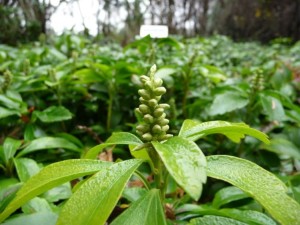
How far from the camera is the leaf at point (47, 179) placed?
50 centimetres

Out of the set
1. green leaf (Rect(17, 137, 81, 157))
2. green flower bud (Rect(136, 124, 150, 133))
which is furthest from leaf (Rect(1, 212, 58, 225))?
green leaf (Rect(17, 137, 81, 157))

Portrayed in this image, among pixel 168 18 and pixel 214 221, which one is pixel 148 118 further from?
pixel 168 18

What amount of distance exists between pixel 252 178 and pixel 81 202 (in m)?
0.26

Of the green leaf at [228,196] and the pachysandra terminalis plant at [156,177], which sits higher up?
the pachysandra terminalis plant at [156,177]

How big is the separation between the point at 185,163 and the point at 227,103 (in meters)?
0.81

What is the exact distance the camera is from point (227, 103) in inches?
47.7

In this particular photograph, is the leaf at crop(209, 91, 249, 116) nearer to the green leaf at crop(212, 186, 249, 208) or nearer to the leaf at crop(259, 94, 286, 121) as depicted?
the leaf at crop(259, 94, 286, 121)

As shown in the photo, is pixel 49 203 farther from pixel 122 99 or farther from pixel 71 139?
pixel 122 99

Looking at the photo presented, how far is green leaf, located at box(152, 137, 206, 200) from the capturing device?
1.34 feet

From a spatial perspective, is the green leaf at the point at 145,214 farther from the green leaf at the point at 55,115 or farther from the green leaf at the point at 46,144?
the green leaf at the point at 55,115

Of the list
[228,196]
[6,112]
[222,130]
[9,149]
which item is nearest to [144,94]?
[222,130]

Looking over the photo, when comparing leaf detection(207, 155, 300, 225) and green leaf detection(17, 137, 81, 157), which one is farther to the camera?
green leaf detection(17, 137, 81, 157)

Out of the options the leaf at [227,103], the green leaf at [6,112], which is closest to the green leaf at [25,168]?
the green leaf at [6,112]

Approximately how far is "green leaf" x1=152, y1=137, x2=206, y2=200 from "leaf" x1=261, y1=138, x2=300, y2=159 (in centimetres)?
72
